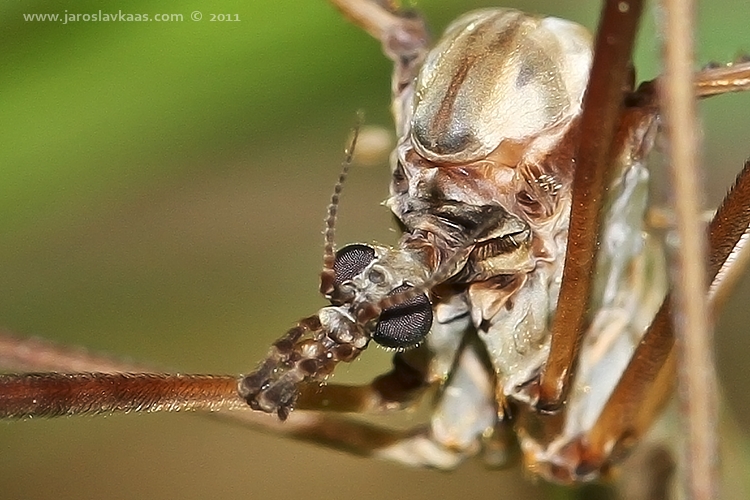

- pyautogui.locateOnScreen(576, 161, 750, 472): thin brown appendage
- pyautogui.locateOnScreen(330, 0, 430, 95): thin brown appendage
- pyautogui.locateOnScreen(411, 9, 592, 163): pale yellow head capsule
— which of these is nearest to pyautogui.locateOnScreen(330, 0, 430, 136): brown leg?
pyautogui.locateOnScreen(330, 0, 430, 95): thin brown appendage

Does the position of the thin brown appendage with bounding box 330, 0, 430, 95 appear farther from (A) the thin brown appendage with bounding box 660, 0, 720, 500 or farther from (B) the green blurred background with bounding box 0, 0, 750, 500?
(A) the thin brown appendage with bounding box 660, 0, 720, 500

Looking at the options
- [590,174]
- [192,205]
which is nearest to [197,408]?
[590,174]

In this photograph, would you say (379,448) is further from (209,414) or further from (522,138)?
(522,138)

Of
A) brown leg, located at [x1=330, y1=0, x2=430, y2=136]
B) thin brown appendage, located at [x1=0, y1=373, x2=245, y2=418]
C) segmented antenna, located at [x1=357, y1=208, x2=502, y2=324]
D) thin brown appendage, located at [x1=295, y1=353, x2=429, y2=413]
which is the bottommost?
thin brown appendage, located at [x1=295, y1=353, x2=429, y2=413]

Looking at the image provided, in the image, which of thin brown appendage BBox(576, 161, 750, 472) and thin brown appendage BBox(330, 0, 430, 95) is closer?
thin brown appendage BBox(576, 161, 750, 472)

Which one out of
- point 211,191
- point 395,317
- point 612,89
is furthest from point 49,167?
point 612,89

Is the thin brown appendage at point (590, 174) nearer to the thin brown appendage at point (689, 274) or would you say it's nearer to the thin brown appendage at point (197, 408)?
the thin brown appendage at point (689, 274)
